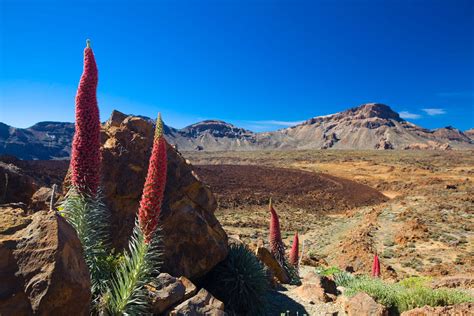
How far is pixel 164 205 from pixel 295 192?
136 feet

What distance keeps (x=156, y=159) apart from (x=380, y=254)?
681 inches

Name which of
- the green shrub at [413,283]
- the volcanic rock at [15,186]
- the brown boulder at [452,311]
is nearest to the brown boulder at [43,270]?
the volcanic rock at [15,186]

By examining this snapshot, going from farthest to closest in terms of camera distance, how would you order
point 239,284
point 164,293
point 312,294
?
1. point 312,294
2. point 239,284
3. point 164,293

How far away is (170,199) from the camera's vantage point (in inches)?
247

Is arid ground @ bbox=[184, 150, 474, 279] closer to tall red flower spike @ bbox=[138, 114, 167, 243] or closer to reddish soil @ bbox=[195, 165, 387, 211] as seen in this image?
reddish soil @ bbox=[195, 165, 387, 211]

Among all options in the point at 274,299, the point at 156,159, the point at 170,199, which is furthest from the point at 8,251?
the point at 274,299

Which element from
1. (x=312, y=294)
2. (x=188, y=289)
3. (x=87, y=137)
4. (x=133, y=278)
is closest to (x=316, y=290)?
(x=312, y=294)

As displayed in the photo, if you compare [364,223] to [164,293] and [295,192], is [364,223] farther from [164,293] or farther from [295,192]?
[164,293]

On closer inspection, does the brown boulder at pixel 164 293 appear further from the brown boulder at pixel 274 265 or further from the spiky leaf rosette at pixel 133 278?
the brown boulder at pixel 274 265

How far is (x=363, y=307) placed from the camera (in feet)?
19.4

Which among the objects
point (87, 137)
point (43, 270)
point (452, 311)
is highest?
point (87, 137)

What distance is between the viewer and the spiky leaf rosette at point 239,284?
6125mm

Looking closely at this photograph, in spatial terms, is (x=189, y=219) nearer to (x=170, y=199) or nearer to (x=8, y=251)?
(x=170, y=199)

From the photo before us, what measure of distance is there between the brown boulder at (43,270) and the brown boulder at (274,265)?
594 centimetres
